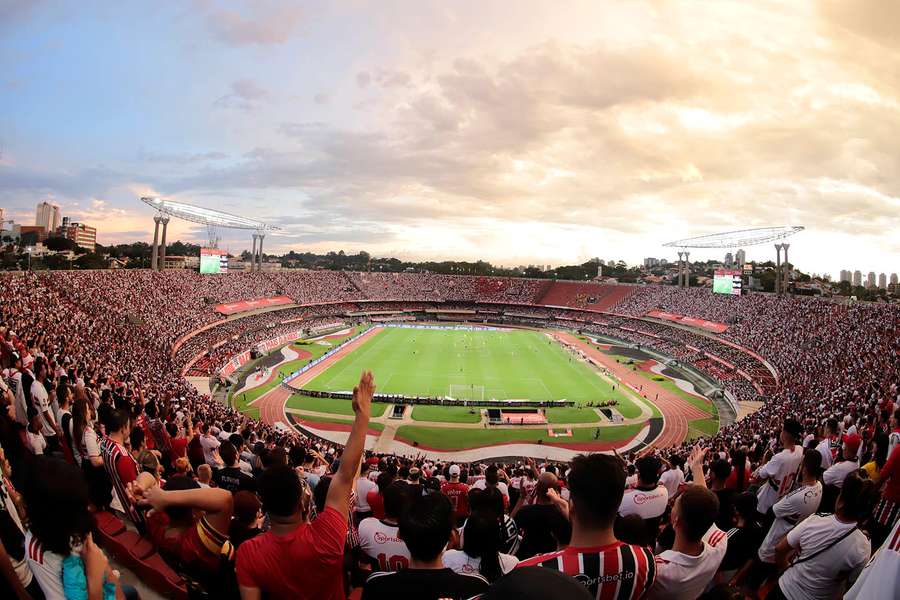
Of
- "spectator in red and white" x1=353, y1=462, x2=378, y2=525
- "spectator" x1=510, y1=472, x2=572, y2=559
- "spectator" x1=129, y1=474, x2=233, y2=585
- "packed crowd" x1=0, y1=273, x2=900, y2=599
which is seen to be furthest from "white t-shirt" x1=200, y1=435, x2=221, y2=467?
"spectator" x1=510, y1=472, x2=572, y2=559

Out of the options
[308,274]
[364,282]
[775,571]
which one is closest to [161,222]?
[308,274]

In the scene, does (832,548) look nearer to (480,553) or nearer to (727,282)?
(480,553)

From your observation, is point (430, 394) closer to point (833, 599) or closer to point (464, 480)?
point (464, 480)

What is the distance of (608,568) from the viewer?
111 inches

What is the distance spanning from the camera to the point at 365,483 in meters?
6.84

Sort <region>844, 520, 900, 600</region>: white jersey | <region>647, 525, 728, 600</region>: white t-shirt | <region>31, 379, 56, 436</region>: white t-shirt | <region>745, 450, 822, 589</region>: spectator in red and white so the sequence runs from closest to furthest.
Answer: <region>844, 520, 900, 600</region>: white jersey → <region>647, 525, 728, 600</region>: white t-shirt → <region>745, 450, 822, 589</region>: spectator in red and white → <region>31, 379, 56, 436</region>: white t-shirt

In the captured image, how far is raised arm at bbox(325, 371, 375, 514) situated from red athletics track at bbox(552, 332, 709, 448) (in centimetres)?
3060

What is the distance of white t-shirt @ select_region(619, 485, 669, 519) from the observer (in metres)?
5.31

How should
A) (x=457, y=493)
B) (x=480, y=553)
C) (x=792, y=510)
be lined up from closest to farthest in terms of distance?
(x=480, y=553)
(x=792, y=510)
(x=457, y=493)

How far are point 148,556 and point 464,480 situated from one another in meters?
11.0

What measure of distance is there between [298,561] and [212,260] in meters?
72.2

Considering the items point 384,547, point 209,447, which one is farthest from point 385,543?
point 209,447

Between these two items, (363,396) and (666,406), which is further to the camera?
(666,406)

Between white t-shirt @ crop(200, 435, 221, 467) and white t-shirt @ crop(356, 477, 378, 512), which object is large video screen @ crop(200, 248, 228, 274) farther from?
white t-shirt @ crop(356, 477, 378, 512)
